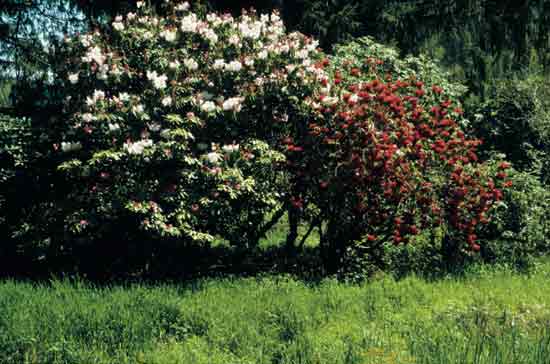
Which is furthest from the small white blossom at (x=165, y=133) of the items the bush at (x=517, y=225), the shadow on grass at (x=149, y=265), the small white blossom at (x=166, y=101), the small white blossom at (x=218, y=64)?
the bush at (x=517, y=225)

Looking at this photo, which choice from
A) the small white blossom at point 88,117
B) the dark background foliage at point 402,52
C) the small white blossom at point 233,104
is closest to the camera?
the small white blossom at point 88,117

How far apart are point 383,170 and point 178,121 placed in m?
2.56

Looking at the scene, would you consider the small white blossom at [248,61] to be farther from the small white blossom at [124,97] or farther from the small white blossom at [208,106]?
the small white blossom at [124,97]

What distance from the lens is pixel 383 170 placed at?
7.77 metres

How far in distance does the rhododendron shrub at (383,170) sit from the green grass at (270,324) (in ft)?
4.03

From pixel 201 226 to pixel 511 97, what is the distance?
5799 millimetres

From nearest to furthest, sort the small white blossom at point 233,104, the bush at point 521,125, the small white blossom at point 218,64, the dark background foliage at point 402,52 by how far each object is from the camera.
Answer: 1. the small white blossom at point 233,104
2. the small white blossom at point 218,64
3. the dark background foliage at point 402,52
4. the bush at point 521,125

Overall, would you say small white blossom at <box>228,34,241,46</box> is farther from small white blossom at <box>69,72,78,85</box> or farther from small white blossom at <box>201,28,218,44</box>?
small white blossom at <box>69,72,78,85</box>

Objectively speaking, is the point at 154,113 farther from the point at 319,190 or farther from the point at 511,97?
the point at 511,97

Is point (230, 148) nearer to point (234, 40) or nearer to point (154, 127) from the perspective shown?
point (154, 127)

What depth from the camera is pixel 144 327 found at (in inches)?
214

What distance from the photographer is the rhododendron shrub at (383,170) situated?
25.8 ft

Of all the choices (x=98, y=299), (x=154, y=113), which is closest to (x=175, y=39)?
(x=154, y=113)

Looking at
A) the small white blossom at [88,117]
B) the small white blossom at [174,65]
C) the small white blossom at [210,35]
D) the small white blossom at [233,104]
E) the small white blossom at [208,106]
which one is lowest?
the small white blossom at [88,117]
